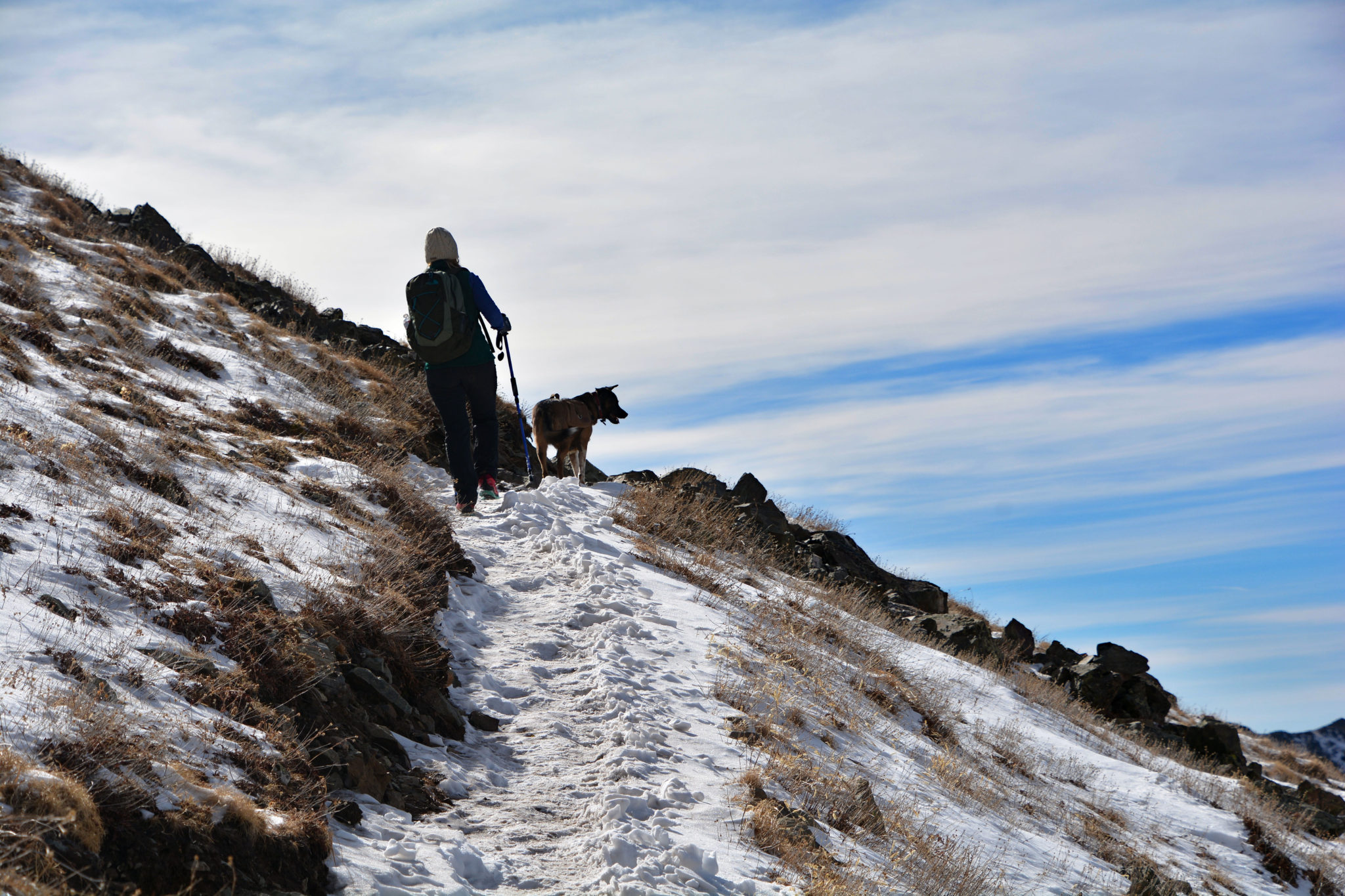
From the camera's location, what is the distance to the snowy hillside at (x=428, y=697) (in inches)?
151

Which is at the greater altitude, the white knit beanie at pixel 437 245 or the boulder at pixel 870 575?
Result: the white knit beanie at pixel 437 245

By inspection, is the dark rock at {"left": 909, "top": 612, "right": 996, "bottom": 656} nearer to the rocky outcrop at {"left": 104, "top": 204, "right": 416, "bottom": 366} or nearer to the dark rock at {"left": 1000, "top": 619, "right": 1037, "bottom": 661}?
the dark rock at {"left": 1000, "top": 619, "right": 1037, "bottom": 661}

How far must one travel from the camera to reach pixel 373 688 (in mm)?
5543

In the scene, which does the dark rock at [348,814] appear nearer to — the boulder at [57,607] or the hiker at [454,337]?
the boulder at [57,607]

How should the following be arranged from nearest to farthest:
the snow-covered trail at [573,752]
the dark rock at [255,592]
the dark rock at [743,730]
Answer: the snow-covered trail at [573,752] → the dark rock at [255,592] → the dark rock at [743,730]

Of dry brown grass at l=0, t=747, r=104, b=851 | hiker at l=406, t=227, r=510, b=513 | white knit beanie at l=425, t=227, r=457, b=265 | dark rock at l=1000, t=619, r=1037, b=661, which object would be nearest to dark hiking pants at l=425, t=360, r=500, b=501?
hiker at l=406, t=227, r=510, b=513

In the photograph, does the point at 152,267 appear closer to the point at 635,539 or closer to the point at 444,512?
the point at 444,512

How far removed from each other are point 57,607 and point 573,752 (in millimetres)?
2998

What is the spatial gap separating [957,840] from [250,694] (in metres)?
4.73

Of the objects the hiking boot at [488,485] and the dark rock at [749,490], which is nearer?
the hiking boot at [488,485]

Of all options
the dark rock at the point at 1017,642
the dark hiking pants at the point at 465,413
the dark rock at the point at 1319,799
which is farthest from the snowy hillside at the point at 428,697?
the dark rock at the point at 1017,642

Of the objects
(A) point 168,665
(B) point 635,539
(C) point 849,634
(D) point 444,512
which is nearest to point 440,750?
(A) point 168,665

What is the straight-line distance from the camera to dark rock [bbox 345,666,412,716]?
5.51 meters

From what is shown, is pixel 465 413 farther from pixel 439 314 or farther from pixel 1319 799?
pixel 1319 799
